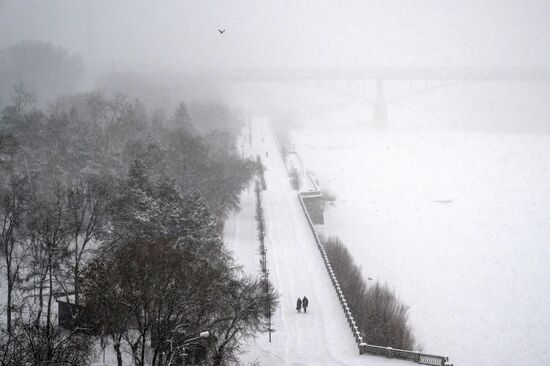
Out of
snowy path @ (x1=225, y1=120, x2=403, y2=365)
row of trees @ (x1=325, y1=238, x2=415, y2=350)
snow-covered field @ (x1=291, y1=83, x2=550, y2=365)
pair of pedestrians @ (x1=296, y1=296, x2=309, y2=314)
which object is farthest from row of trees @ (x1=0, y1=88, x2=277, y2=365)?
snow-covered field @ (x1=291, y1=83, x2=550, y2=365)

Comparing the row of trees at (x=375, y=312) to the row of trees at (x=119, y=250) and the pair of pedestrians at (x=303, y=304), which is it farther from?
the row of trees at (x=119, y=250)

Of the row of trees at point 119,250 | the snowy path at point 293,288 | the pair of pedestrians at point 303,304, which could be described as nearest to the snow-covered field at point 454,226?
the snowy path at point 293,288

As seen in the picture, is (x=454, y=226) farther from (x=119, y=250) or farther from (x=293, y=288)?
(x=119, y=250)

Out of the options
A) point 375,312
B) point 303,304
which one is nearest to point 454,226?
point 375,312

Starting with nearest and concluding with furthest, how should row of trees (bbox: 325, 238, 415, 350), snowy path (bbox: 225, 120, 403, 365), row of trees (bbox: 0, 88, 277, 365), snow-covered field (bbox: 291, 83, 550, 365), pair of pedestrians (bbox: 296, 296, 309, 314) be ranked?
row of trees (bbox: 0, 88, 277, 365), snowy path (bbox: 225, 120, 403, 365), row of trees (bbox: 325, 238, 415, 350), pair of pedestrians (bbox: 296, 296, 309, 314), snow-covered field (bbox: 291, 83, 550, 365)

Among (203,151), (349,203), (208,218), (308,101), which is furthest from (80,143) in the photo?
(308,101)

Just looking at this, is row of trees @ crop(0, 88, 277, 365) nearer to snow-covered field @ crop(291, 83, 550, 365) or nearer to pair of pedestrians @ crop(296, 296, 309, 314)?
pair of pedestrians @ crop(296, 296, 309, 314)
